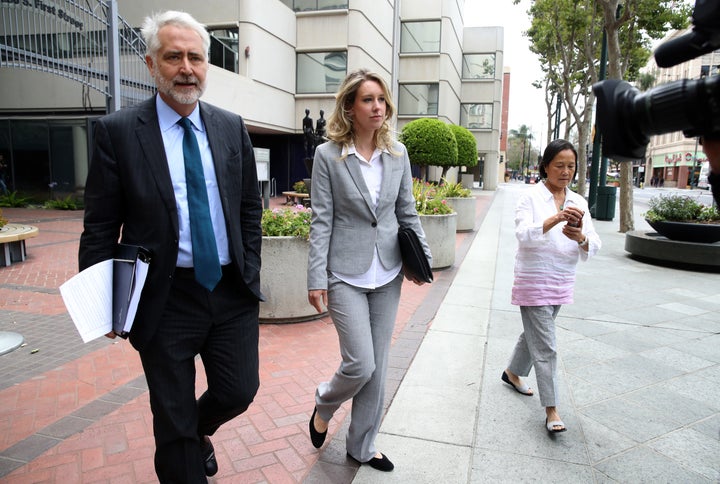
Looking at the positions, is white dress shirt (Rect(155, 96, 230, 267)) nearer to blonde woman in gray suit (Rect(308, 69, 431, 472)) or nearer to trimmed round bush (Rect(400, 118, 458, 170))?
blonde woman in gray suit (Rect(308, 69, 431, 472))

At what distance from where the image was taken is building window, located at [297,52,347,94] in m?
24.6

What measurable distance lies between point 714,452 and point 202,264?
3.09 meters

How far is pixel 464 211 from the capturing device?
12.8 metres

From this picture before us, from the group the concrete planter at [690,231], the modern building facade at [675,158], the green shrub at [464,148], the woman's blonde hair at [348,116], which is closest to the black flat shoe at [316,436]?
the woman's blonde hair at [348,116]

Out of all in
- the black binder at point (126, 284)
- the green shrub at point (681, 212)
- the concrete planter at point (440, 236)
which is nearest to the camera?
the black binder at point (126, 284)

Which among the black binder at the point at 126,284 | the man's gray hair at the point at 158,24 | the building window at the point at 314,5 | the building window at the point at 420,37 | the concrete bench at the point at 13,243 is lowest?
the concrete bench at the point at 13,243

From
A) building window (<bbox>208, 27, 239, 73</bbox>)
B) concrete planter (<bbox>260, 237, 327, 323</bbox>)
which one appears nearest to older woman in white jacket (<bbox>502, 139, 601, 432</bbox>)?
concrete planter (<bbox>260, 237, 327, 323</bbox>)

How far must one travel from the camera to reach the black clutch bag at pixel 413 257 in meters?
2.70

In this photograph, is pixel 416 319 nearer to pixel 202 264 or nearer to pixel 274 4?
pixel 202 264

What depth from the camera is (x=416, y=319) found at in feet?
18.2

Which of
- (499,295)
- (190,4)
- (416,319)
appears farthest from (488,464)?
(190,4)

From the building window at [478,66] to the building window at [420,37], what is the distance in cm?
944

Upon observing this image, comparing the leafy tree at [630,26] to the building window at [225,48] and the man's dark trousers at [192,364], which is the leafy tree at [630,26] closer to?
the man's dark trousers at [192,364]

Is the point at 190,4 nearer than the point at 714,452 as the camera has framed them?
No
